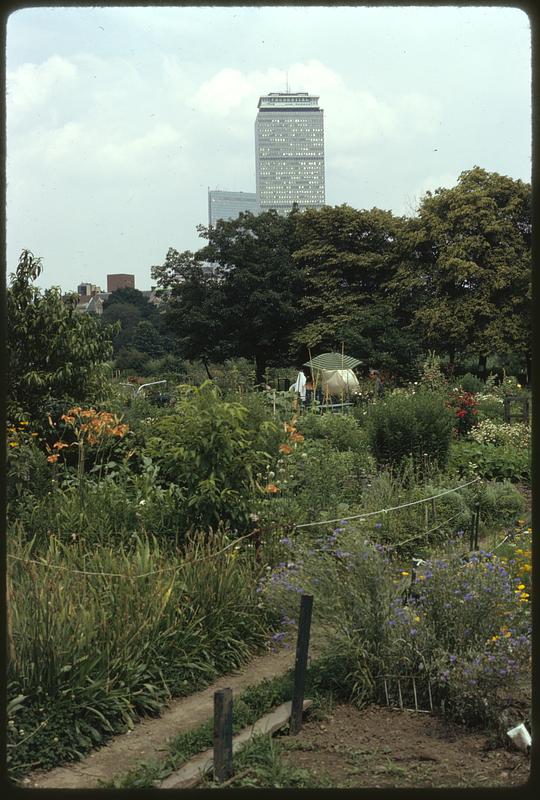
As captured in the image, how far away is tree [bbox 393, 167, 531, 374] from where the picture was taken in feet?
88.6

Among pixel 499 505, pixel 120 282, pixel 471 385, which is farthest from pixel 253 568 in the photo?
pixel 120 282

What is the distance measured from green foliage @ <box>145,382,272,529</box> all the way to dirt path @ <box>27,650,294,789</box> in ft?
4.60

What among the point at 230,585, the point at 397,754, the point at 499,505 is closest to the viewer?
the point at 397,754

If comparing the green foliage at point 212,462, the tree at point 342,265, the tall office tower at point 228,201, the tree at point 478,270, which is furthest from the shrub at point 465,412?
the tall office tower at point 228,201

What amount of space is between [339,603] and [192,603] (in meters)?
0.94

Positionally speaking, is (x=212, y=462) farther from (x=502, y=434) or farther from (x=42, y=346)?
(x=502, y=434)

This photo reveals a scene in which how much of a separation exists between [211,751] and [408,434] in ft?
20.8

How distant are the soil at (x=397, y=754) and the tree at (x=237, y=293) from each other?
26722mm

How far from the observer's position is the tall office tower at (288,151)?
1294 inches

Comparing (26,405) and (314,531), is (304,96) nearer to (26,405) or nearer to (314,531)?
(26,405)

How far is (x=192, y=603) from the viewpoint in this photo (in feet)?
15.8

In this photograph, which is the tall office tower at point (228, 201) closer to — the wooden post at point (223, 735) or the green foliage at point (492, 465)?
the green foliage at point (492, 465)

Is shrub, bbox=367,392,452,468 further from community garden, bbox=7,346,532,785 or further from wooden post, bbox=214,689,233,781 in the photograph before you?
wooden post, bbox=214,689,233,781

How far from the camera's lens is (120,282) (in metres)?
57.6
